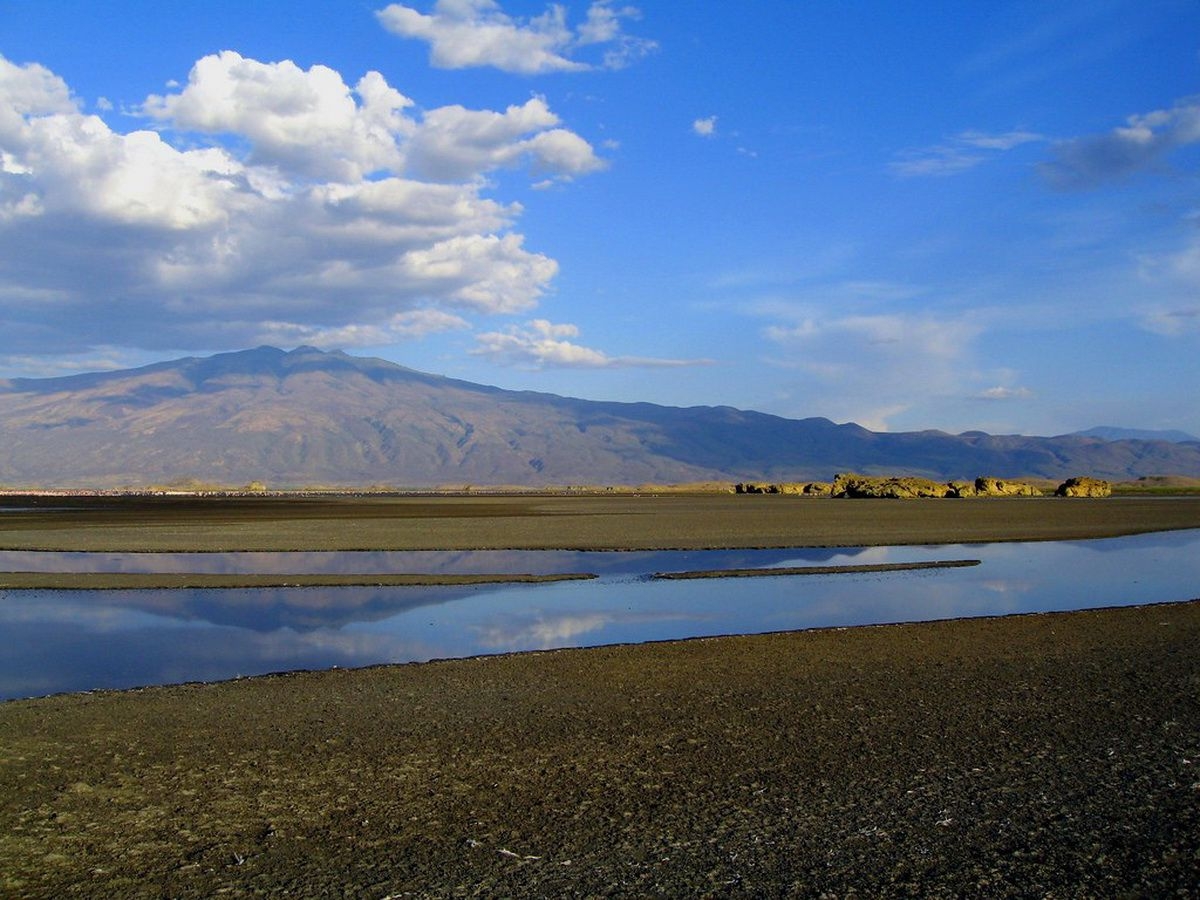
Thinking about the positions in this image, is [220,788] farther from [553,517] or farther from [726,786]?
[553,517]

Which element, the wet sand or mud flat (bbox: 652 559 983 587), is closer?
the wet sand

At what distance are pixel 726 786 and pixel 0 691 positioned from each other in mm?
11037

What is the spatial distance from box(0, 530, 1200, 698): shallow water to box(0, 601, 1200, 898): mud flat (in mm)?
2477

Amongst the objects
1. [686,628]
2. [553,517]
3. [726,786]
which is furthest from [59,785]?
[553,517]

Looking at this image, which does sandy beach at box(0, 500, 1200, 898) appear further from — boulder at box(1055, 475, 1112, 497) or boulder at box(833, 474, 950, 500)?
boulder at box(1055, 475, 1112, 497)

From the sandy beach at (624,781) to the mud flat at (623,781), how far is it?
0.03 m

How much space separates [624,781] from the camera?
937cm

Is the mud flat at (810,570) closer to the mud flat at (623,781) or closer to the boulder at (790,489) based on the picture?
the mud flat at (623,781)

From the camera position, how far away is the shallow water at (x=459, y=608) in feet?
54.4

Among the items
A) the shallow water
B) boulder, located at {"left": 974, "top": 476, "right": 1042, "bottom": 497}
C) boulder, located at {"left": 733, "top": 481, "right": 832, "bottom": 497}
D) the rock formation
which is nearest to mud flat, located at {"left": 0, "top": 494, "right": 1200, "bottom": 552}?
the shallow water

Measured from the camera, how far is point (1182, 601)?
22281mm

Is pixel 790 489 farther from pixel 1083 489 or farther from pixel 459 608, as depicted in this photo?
pixel 459 608

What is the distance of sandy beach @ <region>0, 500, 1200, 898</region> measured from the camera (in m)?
7.19

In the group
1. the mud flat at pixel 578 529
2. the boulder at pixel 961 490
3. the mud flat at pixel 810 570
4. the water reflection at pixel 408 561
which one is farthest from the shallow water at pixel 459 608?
the boulder at pixel 961 490
